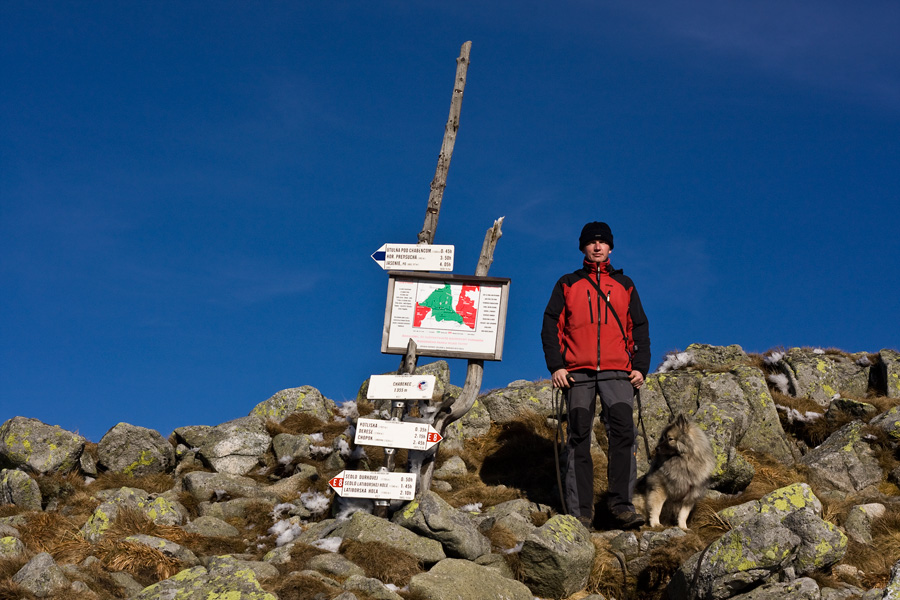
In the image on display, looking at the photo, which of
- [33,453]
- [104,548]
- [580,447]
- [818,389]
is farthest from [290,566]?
[818,389]

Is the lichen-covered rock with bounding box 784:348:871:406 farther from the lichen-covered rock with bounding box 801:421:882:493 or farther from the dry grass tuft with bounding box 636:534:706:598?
the dry grass tuft with bounding box 636:534:706:598

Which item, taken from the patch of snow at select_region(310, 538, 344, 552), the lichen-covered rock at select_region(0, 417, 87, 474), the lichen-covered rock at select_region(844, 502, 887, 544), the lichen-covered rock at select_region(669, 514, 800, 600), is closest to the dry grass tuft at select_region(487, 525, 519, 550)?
the patch of snow at select_region(310, 538, 344, 552)

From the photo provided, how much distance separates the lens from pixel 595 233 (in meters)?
11.2

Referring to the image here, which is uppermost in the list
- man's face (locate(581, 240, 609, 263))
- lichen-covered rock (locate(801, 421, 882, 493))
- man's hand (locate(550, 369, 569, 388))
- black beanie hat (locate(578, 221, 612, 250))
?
black beanie hat (locate(578, 221, 612, 250))

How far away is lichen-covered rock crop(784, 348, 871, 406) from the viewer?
18.6 metres

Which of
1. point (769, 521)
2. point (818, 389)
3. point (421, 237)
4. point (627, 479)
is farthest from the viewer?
point (818, 389)

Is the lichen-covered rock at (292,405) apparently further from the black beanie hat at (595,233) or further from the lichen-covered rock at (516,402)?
the black beanie hat at (595,233)

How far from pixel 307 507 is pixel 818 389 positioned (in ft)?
45.2

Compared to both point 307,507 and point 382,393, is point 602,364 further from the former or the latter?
point 307,507

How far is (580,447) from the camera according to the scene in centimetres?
1080

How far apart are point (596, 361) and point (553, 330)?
81cm

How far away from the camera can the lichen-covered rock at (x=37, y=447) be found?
43.8 feet

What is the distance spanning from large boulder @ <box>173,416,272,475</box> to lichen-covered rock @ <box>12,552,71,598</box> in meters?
5.67

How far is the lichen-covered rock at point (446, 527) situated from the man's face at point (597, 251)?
14.3ft
